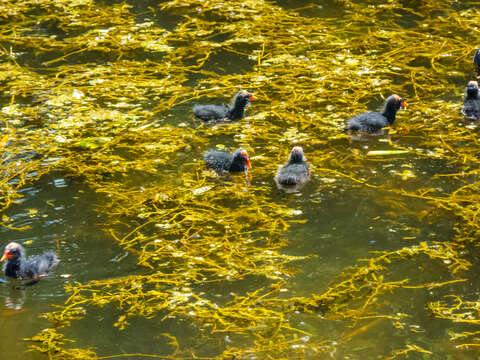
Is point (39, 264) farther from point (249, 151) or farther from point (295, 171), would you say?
point (249, 151)

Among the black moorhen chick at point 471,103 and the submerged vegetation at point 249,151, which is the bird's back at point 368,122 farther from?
the black moorhen chick at point 471,103

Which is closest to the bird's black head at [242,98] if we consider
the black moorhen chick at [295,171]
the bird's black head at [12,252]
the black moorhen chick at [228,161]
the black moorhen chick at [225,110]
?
the black moorhen chick at [225,110]

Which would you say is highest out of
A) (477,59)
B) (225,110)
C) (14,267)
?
(477,59)

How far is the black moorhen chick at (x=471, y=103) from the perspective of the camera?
25.0ft

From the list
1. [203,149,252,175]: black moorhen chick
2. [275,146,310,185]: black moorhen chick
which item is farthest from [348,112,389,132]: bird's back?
[203,149,252,175]: black moorhen chick

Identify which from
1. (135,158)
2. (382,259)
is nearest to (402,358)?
(382,259)

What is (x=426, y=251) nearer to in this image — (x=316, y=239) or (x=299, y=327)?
(x=316, y=239)

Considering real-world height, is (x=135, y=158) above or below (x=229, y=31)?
below

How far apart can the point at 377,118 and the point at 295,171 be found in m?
1.40

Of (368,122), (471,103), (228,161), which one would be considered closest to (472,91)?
(471,103)

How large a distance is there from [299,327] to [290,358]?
1.04ft

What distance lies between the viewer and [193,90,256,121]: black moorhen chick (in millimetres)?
7766

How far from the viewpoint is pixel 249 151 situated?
23.9ft

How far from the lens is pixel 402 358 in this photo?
15.4 ft
